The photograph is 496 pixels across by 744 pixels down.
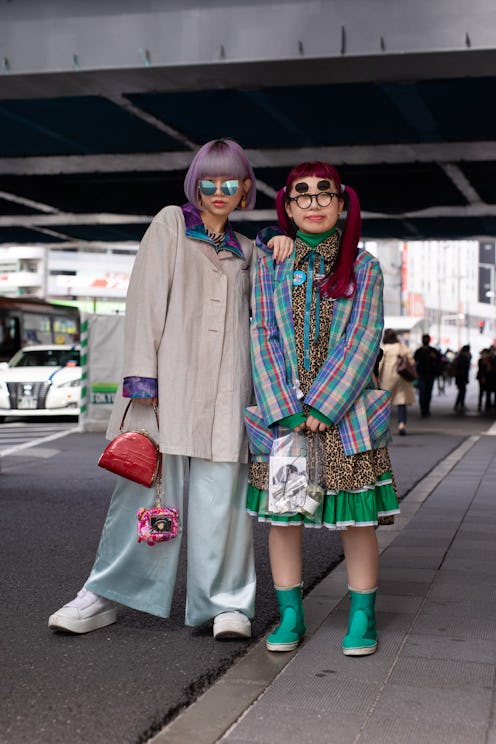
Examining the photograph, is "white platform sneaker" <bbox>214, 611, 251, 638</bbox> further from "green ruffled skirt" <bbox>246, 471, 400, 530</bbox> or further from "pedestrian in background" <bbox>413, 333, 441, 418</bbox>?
"pedestrian in background" <bbox>413, 333, 441, 418</bbox>

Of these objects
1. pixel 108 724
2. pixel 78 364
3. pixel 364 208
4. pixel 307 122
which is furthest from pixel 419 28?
pixel 78 364

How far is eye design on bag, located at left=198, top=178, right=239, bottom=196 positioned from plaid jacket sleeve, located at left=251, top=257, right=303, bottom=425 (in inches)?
12.2

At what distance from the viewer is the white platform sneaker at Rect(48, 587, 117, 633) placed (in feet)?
14.4

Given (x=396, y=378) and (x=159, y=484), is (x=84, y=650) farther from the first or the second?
(x=396, y=378)

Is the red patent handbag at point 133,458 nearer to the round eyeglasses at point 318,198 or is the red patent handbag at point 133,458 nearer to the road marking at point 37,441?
the round eyeglasses at point 318,198

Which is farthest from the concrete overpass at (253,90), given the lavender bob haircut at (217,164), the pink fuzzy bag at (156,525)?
the pink fuzzy bag at (156,525)

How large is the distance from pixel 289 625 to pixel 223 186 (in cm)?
168

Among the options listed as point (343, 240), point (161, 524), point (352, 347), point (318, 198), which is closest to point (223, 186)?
point (318, 198)

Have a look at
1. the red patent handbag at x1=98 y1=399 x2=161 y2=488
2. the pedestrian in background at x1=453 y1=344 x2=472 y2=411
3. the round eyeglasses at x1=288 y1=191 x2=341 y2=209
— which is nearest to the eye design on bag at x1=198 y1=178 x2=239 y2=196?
the round eyeglasses at x1=288 y1=191 x2=341 y2=209

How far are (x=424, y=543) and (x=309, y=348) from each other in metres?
2.85

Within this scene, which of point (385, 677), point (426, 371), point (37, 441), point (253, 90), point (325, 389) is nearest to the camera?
point (385, 677)

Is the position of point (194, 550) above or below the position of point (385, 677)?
above

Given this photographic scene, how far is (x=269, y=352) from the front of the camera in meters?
4.18

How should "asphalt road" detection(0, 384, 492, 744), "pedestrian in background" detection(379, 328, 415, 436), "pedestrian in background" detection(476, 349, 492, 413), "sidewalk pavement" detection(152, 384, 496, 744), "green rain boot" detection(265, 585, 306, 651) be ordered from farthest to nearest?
"pedestrian in background" detection(476, 349, 492, 413), "pedestrian in background" detection(379, 328, 415, 436), "green rain boot" detection(265, 585, 306, 651), "asphalt road" detection(0, 384, 492, 744), "sidewalk pavement" detection(152, 384, 496, 744)
